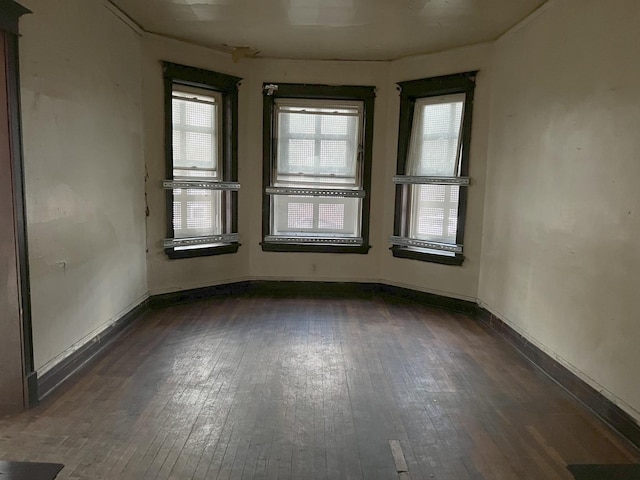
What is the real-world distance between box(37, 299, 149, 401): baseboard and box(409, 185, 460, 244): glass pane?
2998mm

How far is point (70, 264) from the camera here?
10.2 feet

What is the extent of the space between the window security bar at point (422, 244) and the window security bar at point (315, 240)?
41 centimetres

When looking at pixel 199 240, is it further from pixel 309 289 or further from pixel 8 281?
pixel 8 281

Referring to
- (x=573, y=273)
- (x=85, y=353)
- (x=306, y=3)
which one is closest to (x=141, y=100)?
(x=306, y=3)

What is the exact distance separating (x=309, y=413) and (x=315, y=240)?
2.95m

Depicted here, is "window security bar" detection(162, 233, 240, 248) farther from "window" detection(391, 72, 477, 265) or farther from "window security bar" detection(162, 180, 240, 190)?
"window" detection(391, 72, 477, 265)

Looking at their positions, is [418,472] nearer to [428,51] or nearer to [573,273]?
[573,273]

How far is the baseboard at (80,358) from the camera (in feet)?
9.23

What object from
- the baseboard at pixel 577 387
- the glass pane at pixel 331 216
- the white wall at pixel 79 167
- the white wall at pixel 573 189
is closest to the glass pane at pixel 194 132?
the white wall at pixel 79 167

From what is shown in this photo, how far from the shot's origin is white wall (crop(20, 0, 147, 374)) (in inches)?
106

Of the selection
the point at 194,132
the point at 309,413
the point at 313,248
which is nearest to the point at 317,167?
the point at 313,248

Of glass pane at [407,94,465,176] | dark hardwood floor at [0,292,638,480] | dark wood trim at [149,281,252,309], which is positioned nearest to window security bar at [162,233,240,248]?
dark wood trim at [149,281,252,309]

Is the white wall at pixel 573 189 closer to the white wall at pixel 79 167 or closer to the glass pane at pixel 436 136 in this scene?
the glass pane at pixel 436 136

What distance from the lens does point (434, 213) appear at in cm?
502
